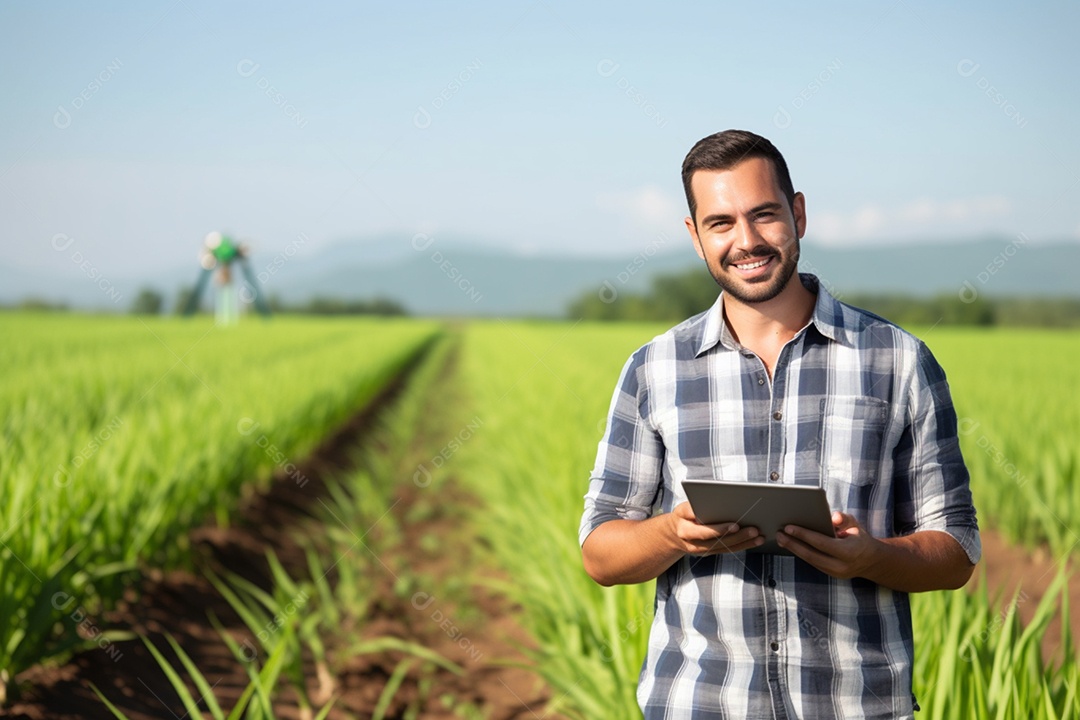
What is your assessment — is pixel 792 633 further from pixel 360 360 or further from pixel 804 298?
pixel 360 360

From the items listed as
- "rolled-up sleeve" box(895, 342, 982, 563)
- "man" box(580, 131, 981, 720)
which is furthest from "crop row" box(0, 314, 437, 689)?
"rolled-up sleeve" box(895, 342, 982, 563)

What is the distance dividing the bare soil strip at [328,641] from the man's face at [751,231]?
1437 mm

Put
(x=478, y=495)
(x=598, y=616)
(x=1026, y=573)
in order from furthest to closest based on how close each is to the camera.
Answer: (x=478, y=495), (x=1026, y=573), (x=598, y=616)

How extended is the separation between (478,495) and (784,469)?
5.50 m

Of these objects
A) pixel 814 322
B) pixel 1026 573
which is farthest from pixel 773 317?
pixel 1026 573

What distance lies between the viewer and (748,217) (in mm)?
1291

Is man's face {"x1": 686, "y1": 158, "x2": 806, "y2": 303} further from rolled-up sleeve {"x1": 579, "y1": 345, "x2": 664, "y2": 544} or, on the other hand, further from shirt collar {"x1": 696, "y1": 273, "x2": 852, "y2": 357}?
rolled-up sleeve {"x1": 579, "y1": 345, "x2": 664, "y2": 544}

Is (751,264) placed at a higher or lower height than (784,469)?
higher

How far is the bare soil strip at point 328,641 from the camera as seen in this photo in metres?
2.96

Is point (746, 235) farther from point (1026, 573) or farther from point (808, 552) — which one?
point (1026, 573)

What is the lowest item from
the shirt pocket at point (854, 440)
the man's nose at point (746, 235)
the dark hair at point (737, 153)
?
the shirt pocket at point (854, 440)

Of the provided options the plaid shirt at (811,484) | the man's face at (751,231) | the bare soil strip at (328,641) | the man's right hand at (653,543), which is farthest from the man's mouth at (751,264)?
the bare soil strip at (328,641)

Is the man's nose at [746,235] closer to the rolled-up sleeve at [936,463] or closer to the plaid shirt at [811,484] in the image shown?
the plaid shirt at [811,484]

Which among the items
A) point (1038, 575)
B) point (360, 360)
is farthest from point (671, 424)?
point (360, 360)
